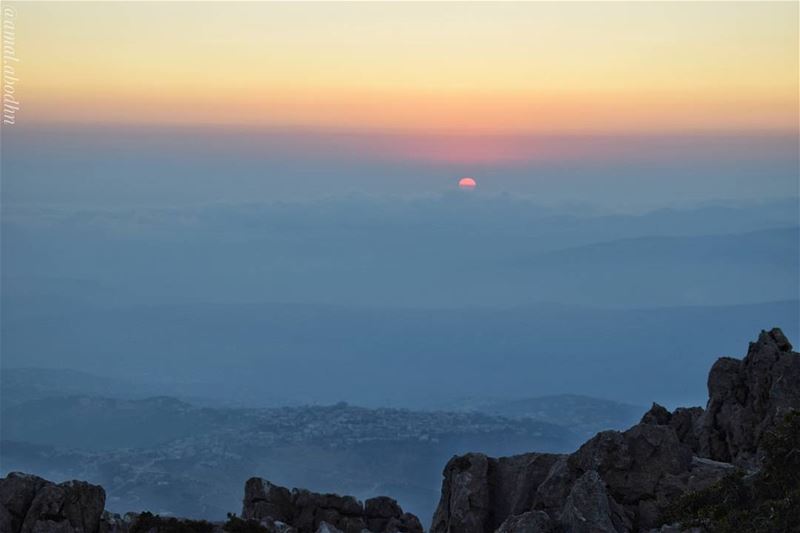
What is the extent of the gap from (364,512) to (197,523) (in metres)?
13.6

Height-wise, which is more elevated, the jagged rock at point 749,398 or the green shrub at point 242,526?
the jagged rock at point 749,398

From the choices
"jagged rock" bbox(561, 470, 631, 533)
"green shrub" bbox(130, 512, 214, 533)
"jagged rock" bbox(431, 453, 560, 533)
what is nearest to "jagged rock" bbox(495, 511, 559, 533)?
"jagged rock" bbox(561, 470, 631, 533)

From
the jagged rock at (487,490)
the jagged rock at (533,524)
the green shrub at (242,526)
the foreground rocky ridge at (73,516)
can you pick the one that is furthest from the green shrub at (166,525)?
the jagged rock at (533,524)

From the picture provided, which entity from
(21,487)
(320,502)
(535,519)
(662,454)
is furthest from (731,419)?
(21,487)

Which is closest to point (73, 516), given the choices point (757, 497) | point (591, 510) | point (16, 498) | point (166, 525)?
point (16, 498)

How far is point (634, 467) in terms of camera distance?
54.5 meters

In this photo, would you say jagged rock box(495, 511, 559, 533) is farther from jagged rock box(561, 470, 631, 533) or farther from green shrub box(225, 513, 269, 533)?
green shrub box(225, 513, 269, 533)

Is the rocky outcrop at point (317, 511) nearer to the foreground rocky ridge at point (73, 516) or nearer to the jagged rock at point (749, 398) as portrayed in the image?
the foreground rocky ridge at point (73, 516)

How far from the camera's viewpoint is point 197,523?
53500 millimetres

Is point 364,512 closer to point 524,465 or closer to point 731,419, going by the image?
point 524,465

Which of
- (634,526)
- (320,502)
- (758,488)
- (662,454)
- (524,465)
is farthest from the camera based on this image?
(320,502)

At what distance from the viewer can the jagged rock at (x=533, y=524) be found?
4775 cm

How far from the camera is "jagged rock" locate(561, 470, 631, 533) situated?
47.7 m

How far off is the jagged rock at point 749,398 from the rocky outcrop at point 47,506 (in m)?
35.6
